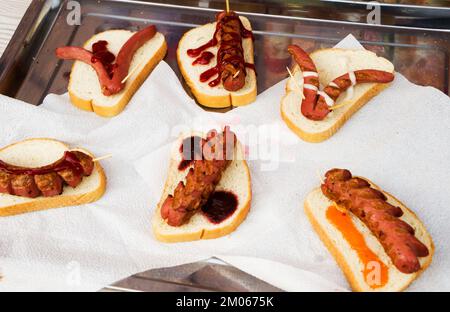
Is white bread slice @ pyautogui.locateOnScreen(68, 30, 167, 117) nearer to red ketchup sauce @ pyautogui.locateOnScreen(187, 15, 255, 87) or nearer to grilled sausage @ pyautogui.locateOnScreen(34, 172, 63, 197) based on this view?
red ketchup sauce @ pyautogui.locateOnScreen(187, 15, 255, 87)

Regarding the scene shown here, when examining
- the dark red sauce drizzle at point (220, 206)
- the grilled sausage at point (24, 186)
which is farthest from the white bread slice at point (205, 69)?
the grilled sausage at point (24, 186)

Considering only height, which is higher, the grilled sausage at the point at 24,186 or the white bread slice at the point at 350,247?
the grilled sausage at the point at 24,186

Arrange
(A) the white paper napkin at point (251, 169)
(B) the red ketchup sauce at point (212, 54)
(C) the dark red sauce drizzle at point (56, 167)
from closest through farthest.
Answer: (A) the white paper napkin at point (251, 169), (C) the dark red sauce drizzle at point (56, 167), (B) the red ketchup sauce at point (212, 54)

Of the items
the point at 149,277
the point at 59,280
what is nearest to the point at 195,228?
the point at 149,277

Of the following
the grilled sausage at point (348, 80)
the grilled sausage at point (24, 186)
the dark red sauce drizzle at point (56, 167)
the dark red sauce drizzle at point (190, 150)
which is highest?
the grilled sausage at point (348, 80)

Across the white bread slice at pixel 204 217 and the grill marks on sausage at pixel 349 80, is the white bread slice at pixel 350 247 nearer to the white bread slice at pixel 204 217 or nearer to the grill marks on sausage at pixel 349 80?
the white bread slice at pixel 204 217

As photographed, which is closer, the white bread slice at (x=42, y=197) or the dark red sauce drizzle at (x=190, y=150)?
the white bread slice at (x=42, y=197)

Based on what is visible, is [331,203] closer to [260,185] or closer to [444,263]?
[260,185]
